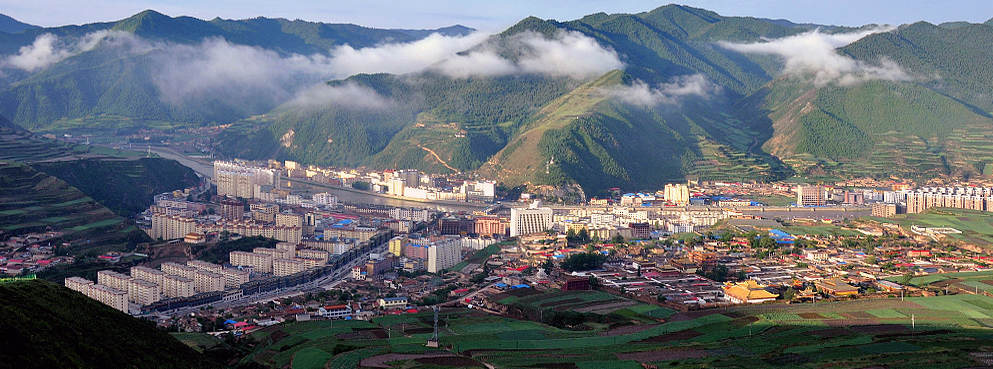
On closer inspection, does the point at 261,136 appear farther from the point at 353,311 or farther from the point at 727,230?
the point at 353,311

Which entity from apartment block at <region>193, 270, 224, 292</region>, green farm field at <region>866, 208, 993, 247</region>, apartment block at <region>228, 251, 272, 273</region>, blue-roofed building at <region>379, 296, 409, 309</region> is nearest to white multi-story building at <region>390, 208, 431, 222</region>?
apartment block at <region>228, 251, 272, 273</region>

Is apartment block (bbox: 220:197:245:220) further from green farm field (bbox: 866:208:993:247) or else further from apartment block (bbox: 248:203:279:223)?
green farm field (bbox: 866:208:993:247)

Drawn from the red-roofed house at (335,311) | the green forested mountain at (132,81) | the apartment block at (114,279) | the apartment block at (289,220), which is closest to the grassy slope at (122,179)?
the apartment block at (289,220)

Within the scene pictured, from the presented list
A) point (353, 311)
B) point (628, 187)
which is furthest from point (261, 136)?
point (353, 311)

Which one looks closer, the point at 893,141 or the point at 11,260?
the point at 11,260

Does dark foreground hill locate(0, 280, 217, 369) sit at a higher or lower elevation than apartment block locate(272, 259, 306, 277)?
higher

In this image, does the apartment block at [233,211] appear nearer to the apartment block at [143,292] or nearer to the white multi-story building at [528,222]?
the white multi-story building at [528,222]
